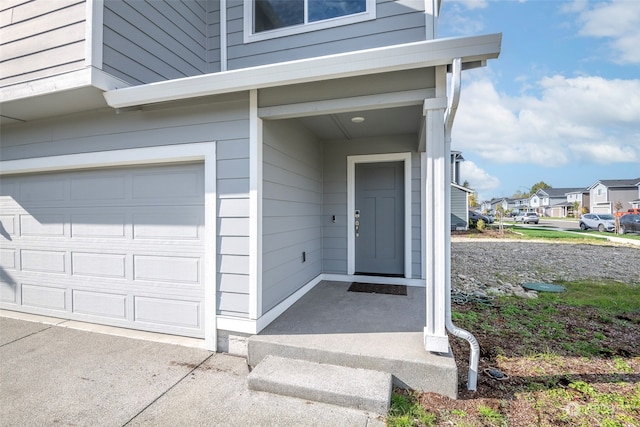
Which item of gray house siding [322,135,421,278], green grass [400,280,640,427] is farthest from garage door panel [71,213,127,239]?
green grass [400,280,640,427]

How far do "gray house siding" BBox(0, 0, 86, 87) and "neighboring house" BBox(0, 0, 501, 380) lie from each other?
0.02m

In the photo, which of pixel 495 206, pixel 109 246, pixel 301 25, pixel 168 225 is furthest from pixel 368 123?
pixel 495 206

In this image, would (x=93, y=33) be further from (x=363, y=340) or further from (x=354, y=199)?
(x=363, y=340)

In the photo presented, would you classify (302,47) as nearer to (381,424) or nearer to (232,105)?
(232,105)

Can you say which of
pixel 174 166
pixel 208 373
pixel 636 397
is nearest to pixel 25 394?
pixel 208 373

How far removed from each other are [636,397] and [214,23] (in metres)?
6.02

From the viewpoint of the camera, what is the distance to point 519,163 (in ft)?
262

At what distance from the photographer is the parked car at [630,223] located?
15905mm

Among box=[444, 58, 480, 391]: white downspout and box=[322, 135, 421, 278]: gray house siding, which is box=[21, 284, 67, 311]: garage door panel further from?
box=[444, 58, 480, 391]: white downspout

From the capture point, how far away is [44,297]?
3.84m

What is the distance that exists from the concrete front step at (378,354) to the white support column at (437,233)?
0.16 m

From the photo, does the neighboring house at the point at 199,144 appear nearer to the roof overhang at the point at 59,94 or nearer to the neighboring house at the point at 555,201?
the roof overhang at the point at 59,94

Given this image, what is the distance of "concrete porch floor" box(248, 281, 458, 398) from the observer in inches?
88.0

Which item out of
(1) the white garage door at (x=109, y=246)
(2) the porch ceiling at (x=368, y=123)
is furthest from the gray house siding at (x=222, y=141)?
(2) the porch ceiling at (x=368, y=123)
